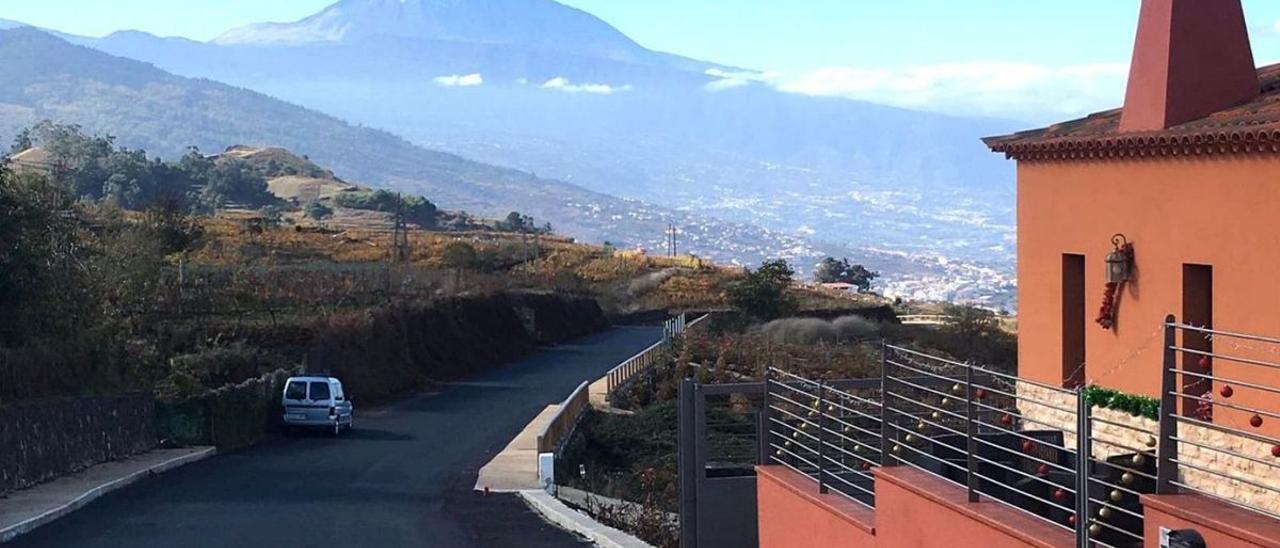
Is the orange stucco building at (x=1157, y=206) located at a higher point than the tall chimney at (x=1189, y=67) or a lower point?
lower

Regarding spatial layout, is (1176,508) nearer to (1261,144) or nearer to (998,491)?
(998,491)

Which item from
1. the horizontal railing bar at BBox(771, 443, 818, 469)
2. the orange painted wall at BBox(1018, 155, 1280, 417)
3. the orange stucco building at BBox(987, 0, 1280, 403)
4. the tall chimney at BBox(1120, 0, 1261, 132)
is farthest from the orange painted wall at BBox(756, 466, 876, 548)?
the tall chimney at BBox(1120, 0, 1261, 132)

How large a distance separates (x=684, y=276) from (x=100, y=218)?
34.0m

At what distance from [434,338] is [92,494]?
29.2m

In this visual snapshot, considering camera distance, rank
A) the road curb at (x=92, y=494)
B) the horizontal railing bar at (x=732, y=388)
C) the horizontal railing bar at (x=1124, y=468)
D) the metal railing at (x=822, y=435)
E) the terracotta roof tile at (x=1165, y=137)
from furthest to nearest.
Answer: the road curb at (x=92, y=494) < the terracotta roof tile at (x=1165, y=137) < the horizontal railing bar at (x=732, y=388) < the metal railing at (x=822, y=435) < the horizontal railing bar at (x=1124, y=468)

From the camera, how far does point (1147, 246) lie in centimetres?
1714

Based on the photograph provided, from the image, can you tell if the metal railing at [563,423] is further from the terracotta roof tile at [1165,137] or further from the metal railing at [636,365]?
the terracotta roof tile at [1165,137]

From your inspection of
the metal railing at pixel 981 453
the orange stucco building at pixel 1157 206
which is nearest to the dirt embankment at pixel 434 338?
the orange stucco building at pixel 1157 206

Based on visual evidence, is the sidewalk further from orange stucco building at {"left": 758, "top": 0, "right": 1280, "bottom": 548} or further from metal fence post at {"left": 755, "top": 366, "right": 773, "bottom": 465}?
metal fence post at {"left": 755, "top": 366, "right": 773, "bottom": 465}

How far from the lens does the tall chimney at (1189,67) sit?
17.8 m

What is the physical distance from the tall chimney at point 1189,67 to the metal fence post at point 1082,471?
34.9ft

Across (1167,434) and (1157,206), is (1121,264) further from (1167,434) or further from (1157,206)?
(1167,434)

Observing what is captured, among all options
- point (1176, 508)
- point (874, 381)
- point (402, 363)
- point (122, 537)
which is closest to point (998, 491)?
point (1176, 508)

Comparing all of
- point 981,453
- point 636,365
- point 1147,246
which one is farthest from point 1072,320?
point 636,365
